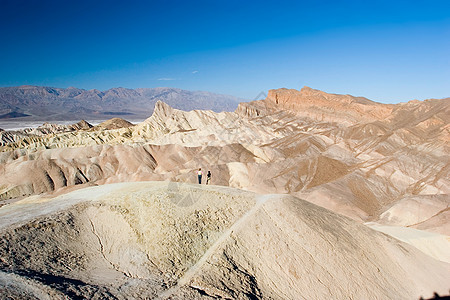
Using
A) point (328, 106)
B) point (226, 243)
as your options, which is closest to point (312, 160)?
point (226, 243)

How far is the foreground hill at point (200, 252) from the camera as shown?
686 cm

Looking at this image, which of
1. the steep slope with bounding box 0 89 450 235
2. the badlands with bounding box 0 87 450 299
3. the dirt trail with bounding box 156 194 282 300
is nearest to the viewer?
the dirt trail with bounding box 156 194 282 300

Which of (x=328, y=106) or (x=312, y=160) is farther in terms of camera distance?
(x=328, y=106)

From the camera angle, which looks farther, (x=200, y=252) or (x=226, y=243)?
(x=226, y=243)

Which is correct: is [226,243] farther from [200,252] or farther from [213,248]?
[200,252]

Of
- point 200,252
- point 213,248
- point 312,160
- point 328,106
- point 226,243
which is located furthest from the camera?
point 328,106

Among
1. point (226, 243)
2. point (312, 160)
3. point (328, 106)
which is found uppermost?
point (328, 106)

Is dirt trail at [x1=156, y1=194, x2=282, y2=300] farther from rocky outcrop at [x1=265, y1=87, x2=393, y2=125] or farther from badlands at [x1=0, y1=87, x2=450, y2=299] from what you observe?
rocky outcrop at [x1=265, y1=87, x2=393, y2=125]

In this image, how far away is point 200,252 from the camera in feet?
27.2

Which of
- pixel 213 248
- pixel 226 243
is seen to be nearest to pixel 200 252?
pixel 213 248

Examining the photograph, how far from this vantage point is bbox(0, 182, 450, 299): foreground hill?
270 inches

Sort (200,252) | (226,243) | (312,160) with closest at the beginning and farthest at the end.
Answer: (200,252) → (226,243) → (312,160)

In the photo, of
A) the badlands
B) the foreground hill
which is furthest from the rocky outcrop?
the foreground hill

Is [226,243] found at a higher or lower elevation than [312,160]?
higher
